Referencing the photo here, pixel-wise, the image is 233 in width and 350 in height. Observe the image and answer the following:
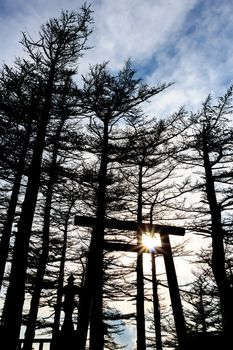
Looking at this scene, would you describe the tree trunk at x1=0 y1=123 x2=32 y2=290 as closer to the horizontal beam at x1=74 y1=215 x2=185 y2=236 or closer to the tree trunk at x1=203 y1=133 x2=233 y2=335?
the horizontal beam at x1=74 y1=215 x2=185 y2=236

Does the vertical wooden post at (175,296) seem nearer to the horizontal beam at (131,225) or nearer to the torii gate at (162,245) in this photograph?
the torii gate at (162,245)

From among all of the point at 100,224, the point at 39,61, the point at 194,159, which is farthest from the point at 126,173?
the point at 100,224

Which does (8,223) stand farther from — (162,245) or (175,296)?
(175,296)

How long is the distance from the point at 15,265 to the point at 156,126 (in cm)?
662

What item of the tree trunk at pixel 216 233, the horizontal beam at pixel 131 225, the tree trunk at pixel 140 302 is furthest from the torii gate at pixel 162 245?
the tree trunk at pixel 140 302

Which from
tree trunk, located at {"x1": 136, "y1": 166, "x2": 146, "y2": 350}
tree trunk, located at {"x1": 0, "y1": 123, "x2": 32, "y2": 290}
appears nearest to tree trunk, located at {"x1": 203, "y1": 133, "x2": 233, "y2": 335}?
tree trunk, located at {"x1": 136, "y1": 166, "x2": 146, "y2": 350}

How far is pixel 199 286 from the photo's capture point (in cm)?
1931

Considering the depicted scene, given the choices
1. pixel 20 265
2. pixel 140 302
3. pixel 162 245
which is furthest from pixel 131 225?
pixel 140 302

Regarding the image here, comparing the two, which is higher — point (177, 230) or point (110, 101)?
point (110, 101)

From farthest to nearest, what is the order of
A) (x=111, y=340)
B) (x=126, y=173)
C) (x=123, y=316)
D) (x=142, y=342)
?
(x=111, y=340) < (x=123, y=316) < (x=126, y=173) < (x=142, y=342)

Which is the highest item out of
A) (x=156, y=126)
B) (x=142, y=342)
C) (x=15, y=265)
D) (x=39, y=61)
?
(x=39, y=61)

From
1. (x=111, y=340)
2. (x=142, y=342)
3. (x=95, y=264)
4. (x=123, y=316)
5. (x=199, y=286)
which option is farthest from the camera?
(x=199, y=286)

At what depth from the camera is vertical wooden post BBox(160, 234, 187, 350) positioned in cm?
481

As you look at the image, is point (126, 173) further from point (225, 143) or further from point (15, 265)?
point (15, 265)
